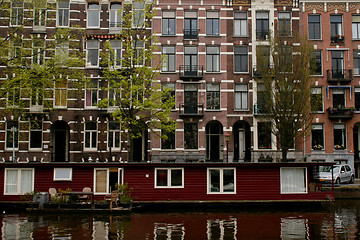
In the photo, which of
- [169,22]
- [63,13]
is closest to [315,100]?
[169,22]

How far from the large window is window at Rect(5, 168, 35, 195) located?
11832 millimetres

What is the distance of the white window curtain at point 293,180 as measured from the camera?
2284cm

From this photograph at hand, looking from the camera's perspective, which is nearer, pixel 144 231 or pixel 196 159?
pixel 144 231

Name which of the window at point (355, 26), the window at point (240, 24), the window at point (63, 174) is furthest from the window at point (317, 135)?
the window at point (63, 174)

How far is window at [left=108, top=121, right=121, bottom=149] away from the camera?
34.6m

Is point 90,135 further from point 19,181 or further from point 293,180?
point 293,180

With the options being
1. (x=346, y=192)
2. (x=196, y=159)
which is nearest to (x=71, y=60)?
(x=196, y=159)

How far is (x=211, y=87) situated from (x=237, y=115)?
3668 mm

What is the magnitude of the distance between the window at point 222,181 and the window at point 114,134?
14.2 metres

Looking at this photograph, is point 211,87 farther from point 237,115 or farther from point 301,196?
point 301,196

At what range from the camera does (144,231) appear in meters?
16.5

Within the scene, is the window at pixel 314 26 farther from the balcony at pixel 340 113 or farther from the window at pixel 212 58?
the window at pixel 212 58

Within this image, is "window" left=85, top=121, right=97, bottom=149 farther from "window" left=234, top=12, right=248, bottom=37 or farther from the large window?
"window" left=234, top=12, right=248, bottom=37

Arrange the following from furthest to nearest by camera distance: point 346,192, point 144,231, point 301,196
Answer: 1. point 346,192
2. point 301,196
3. point 144,231
